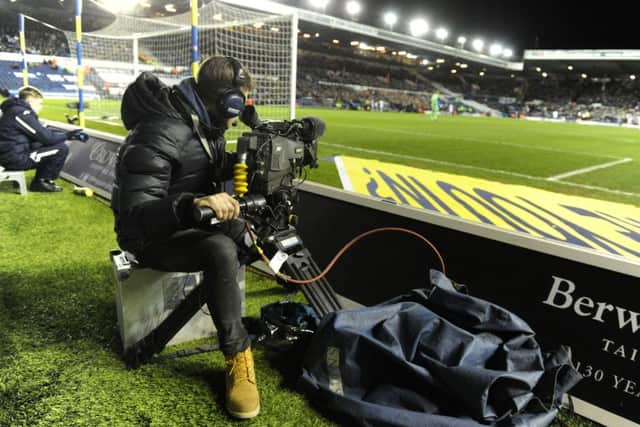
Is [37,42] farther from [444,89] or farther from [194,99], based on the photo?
[444,89]

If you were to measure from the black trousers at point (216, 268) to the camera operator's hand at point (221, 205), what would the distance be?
35cm

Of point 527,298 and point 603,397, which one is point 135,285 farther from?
point 603,397

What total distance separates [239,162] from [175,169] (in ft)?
1.22

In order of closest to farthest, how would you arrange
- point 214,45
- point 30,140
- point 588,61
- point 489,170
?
point 30,140 → point 489,170 → point 214,45 → point 588,61

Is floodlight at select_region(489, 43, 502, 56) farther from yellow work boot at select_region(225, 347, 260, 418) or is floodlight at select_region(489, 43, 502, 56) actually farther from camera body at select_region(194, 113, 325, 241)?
yellow work boot at select_region(225, 347, 260, 418)

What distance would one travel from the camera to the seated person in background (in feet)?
17.4

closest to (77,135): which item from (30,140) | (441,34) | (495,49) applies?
(30,140)

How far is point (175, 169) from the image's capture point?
202 centimetres

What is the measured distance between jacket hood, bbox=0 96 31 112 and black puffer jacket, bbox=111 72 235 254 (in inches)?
173

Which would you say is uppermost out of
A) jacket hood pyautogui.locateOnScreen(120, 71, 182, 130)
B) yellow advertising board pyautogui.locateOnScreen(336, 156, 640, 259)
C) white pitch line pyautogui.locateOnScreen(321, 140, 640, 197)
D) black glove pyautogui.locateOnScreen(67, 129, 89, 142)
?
jacket hood pyautogui.locateOnScreen(120, 71, 182, 130)

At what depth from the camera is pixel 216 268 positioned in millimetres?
1890

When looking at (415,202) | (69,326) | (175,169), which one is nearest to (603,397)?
(175,169)

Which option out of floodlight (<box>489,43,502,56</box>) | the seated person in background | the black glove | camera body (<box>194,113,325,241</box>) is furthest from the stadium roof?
camera body (<box>194,113,325,241</box>)

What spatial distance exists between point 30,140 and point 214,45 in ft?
13.4
